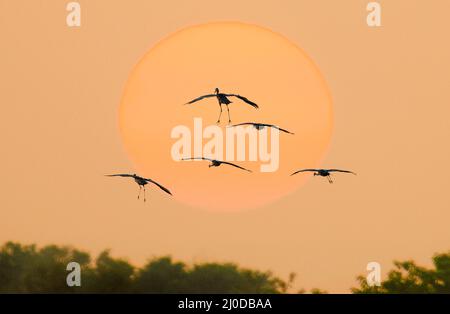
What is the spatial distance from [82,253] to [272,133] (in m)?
11.1

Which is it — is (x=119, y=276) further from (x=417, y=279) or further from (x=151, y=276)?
(x=417, y=279)

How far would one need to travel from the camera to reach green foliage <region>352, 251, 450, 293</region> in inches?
2493

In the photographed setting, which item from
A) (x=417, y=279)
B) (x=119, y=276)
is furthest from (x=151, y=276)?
(x=417, y=279)

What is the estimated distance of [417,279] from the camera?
2547 inches

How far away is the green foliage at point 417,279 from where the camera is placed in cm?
6333
